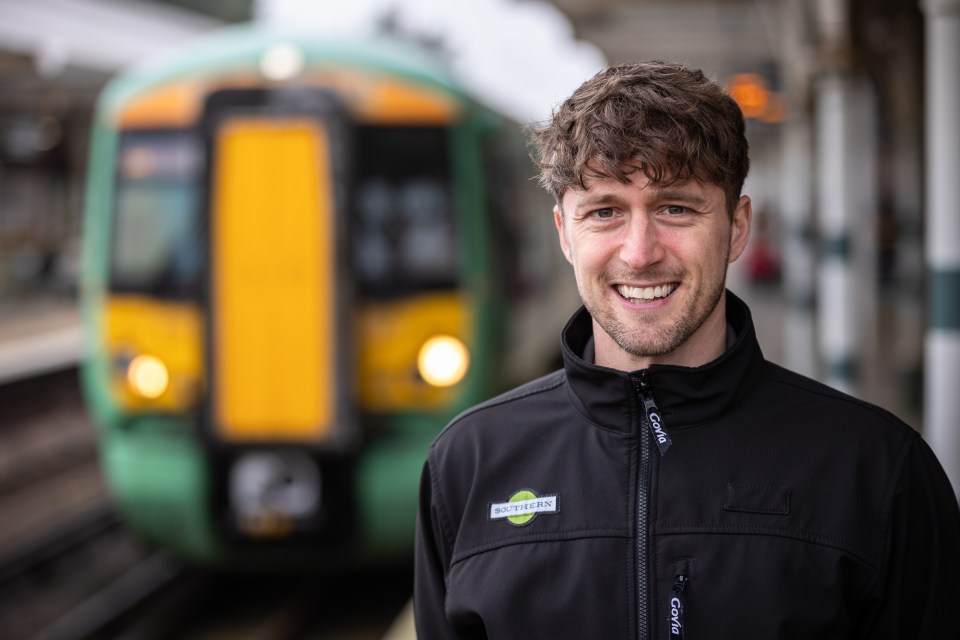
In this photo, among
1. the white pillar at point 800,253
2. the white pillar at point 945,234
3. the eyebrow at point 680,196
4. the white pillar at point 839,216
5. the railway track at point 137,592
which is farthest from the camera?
the white pillar at point 800,253

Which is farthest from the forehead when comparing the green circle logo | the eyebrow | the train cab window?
the train cab window

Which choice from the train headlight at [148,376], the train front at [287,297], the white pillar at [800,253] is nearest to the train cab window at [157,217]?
the train front at [287,297]

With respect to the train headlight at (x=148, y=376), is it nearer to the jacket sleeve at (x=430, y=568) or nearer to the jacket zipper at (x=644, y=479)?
the jacket sleeve at (x=430, y=568)

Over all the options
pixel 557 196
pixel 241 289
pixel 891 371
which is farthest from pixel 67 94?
pixel 557 196

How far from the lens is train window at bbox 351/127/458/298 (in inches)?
221

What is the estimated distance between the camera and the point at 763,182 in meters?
36.6

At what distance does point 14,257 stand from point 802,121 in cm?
1499

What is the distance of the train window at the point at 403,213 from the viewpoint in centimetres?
562

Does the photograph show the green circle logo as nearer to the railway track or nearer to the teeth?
the teeth

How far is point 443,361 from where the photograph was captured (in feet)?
18.4

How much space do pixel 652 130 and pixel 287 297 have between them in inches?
159

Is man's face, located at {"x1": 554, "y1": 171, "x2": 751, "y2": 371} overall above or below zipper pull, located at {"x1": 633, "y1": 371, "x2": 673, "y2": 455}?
above

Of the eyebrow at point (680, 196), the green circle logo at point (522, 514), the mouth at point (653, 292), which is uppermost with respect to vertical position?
the eyebrow at point (680, 196)

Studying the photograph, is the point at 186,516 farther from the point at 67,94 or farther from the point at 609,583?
the point at 67,94
